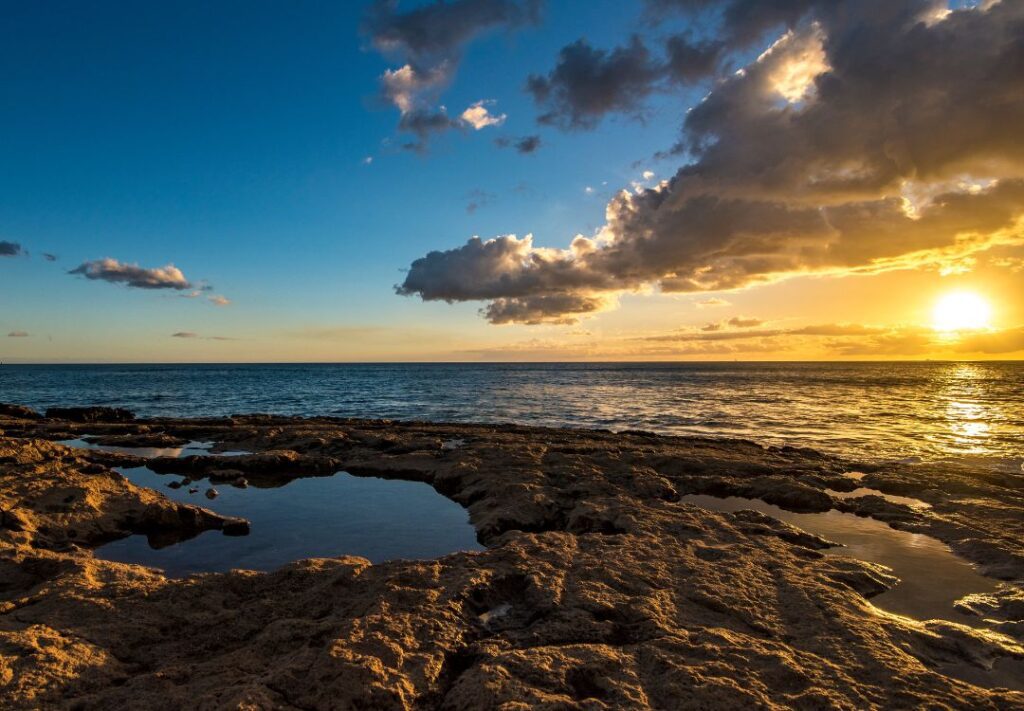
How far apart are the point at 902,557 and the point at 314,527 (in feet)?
43.5

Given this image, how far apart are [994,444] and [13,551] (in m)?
40.7

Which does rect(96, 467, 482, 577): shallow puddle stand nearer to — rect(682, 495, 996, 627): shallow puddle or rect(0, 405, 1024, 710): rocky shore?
rect(0, 405, 1024, 710): rocky shore

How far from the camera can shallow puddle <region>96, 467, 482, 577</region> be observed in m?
10.5

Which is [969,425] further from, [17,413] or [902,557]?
[17,413]

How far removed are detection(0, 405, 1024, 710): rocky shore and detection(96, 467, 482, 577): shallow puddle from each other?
61 cm

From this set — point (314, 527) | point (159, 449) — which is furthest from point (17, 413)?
point (314, 527)

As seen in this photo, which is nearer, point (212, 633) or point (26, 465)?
point (212, 633)

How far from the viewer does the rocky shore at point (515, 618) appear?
214 inches

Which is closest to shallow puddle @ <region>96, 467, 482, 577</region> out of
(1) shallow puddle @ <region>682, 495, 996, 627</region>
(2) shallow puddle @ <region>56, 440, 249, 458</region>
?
(2) shallow puddle @ <region>56, 440, 249, 458</region>

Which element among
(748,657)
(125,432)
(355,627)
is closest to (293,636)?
(355,627)

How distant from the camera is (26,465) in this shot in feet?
46.7

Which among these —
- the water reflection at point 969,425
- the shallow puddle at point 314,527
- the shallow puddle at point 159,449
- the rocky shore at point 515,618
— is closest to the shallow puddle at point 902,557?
the rocky shore at point 515,618

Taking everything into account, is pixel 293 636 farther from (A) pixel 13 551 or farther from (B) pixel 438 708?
(A) pixel 13 551

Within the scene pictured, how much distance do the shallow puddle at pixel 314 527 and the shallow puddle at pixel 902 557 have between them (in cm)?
778
